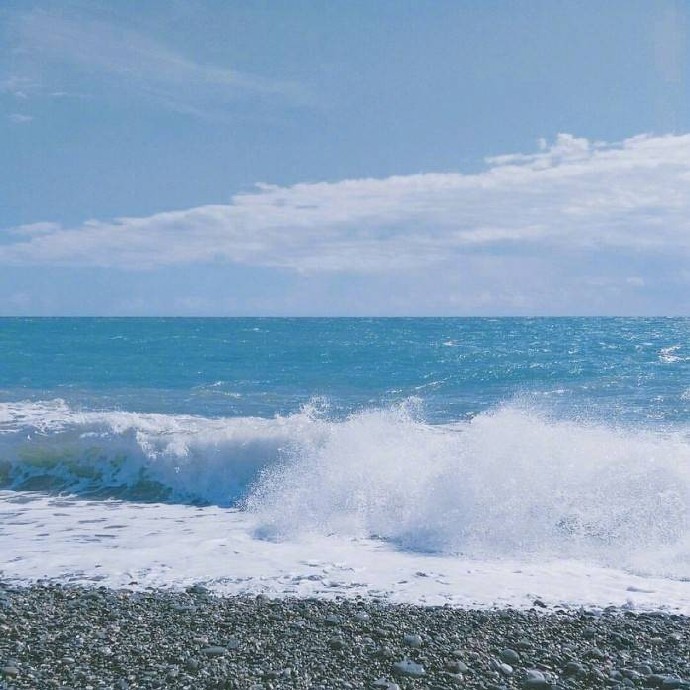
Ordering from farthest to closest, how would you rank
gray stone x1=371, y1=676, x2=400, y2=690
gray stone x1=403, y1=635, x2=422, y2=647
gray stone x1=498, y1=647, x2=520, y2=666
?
gray stone x1=403, y1=635, x2=422, y2=647
gray stone x1=498, y1=647, x2=520, y2=666
gray stone x1=371, y1=676, x2=400, y2=690

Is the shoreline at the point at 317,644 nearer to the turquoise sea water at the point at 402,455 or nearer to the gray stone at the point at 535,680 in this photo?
the gray stone at the point at 535,680

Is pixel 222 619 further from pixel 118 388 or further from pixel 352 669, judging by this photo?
pixel 118 388

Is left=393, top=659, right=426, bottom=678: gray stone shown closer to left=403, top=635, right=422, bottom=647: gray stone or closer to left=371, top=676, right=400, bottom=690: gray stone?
left=371, top=676, right=400, bottom=690: gray stone

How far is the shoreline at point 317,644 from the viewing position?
17.5 feet

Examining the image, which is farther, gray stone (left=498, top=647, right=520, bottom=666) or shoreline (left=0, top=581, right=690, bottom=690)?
gray stone (left=498, top=647, right=520, bottom=666)

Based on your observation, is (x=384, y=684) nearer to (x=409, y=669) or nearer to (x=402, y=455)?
(x=409, y=669)

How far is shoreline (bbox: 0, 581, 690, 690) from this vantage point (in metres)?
5.33

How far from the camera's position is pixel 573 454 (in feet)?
37.2

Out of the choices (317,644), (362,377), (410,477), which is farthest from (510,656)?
(362,377)

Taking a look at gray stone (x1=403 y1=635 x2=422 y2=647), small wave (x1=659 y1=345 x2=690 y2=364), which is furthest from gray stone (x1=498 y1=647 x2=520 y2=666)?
small wave (x1=659 y1=345 x2=690 y2=364)

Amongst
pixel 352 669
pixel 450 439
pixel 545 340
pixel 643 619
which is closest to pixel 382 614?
pixel 352 669

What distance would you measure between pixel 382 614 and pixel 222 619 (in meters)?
1.45

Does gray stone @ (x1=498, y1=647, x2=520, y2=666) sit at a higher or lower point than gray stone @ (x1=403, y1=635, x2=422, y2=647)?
lower

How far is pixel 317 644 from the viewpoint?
596cm
